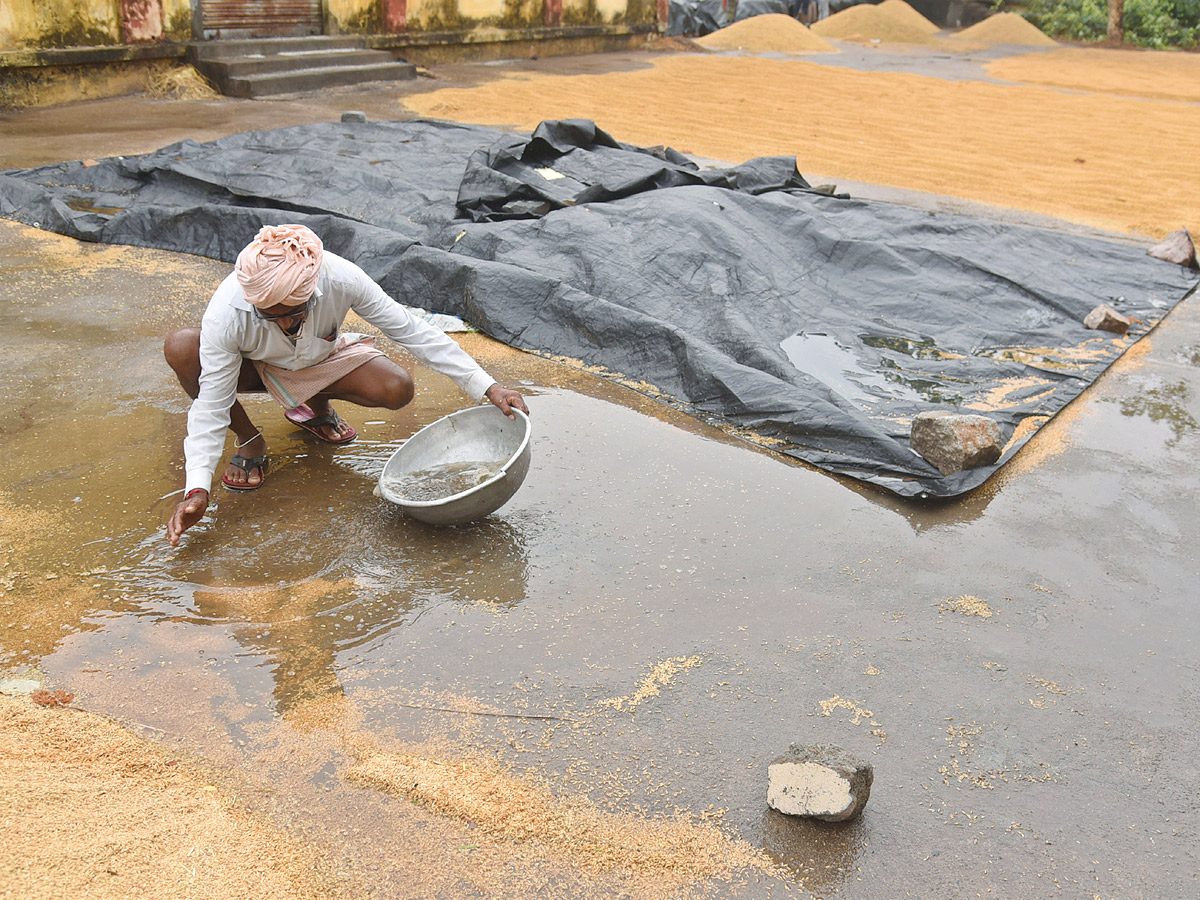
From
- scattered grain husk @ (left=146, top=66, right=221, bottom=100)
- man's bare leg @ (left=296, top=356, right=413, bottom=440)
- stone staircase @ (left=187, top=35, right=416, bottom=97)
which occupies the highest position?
stone staircase @ (left=187, top=35, right=416, bottom=97)

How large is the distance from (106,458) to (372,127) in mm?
4715

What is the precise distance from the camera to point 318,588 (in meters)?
2.44

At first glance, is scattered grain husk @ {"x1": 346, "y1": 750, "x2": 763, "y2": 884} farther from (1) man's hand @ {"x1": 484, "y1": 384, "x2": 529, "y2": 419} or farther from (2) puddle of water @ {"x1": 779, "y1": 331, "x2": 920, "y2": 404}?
(2) puddle of water @ {"x1": 779, "y1": 331, "x2": 920, "y2": 404}

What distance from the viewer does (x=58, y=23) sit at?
7.95 metres

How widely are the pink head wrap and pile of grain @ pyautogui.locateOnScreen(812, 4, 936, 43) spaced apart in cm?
1827

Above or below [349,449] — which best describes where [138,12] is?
above

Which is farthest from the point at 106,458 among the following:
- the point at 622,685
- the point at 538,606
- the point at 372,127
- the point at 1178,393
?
the point at 372,127

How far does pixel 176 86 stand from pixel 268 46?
Result: 1.21 m

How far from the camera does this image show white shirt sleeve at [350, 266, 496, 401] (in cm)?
280

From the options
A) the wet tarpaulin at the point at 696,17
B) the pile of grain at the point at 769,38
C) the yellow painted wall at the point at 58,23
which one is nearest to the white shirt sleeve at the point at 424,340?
the yellow painted wall at the point at 58,23

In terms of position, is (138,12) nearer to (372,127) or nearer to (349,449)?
(372,127)

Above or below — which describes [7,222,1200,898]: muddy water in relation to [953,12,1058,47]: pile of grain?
below

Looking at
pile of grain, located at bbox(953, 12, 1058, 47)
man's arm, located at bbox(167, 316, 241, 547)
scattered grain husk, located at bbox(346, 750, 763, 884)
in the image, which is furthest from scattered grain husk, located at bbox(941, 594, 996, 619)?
pile of grain, located at bbox(953, 12, 1058, 47)

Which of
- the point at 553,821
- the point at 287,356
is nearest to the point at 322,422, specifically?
the point at 287,356
